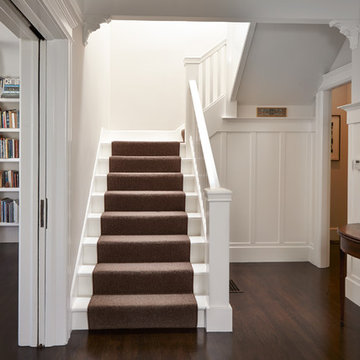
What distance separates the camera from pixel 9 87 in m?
3.88

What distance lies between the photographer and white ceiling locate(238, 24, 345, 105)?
3.94 meters

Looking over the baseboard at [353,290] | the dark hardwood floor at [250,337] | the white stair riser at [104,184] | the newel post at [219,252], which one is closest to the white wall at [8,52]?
the white stair riser at [104,184]

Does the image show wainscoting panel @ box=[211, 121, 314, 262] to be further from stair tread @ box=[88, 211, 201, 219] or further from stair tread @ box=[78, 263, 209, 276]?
stair tread @ box=[78, 263, 209, 276]

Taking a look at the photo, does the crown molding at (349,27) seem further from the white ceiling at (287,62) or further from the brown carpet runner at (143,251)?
the brown carpet runner at (143,251)

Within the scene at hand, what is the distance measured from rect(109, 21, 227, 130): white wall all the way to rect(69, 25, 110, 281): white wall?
1.17 meters

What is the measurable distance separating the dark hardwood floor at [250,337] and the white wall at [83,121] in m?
0.61

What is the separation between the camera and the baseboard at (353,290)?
3387 mm

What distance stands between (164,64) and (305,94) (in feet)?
7.09

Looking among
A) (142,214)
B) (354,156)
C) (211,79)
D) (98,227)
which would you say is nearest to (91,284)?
(98,227)

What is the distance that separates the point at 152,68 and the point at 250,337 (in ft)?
13.8

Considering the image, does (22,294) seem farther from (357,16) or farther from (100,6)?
(357,16)

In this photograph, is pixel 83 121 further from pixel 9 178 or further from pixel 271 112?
pixel 271 112

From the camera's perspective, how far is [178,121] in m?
5.86

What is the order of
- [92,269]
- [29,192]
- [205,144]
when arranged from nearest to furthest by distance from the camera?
[29,192], [92,269], [205,144]
